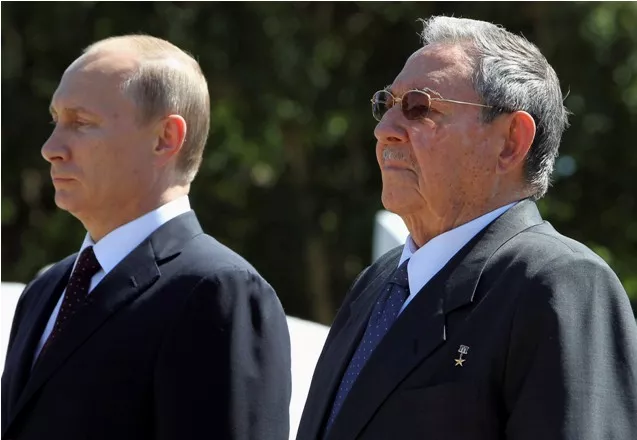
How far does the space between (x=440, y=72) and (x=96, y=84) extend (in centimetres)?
107

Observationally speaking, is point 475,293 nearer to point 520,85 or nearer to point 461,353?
point 461,353

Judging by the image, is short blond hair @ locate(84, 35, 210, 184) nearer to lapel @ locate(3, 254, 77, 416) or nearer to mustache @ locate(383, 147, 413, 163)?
lapel @ locate(3, 254, 77, 416)

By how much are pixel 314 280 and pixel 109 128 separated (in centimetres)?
957

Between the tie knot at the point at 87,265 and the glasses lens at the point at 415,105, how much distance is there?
1059 millimetres

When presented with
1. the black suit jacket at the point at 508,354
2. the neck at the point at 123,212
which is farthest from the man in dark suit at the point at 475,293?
the neck at the point at 123,212

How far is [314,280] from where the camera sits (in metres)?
12.6

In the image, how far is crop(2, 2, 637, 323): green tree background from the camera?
11336 mm

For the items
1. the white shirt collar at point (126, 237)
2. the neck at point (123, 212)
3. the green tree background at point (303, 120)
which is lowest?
the green tree background at point (303, 120)

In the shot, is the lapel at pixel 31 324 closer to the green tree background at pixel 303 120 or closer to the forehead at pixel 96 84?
the forehead at pixel 96 84

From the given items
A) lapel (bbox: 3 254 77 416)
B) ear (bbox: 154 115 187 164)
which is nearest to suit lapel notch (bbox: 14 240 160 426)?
lapel (bbox: 3 254 77 416)

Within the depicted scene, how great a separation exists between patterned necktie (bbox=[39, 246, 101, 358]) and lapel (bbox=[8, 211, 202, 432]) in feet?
0.19

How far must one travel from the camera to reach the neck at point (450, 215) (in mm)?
2645

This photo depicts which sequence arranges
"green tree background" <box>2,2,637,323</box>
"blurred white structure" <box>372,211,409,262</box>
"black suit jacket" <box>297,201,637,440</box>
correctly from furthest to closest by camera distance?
"green tree background" <box>2,2,637,323</box> → "blurred white structure" <box>372,211,409,262</box> → "black suit jacket" <box>297,201,637,440</box>

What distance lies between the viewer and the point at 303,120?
12547 mm
